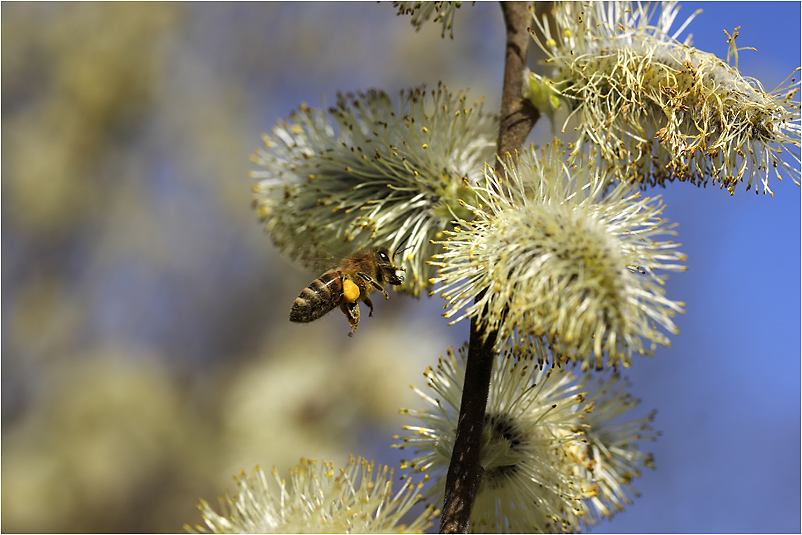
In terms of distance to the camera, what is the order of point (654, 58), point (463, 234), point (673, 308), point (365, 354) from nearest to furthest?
point (673, 308), point (463, 234), point (654, 58), point (365, 354)

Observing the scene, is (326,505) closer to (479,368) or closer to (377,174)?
(479,368)

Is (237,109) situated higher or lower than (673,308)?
higher

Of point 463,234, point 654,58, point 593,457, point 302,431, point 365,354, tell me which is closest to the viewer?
point 463,234

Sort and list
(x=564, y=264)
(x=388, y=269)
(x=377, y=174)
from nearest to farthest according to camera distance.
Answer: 1. (x=564, y=264)
2. (x=388, y=269)
3. (x=377, y=174)

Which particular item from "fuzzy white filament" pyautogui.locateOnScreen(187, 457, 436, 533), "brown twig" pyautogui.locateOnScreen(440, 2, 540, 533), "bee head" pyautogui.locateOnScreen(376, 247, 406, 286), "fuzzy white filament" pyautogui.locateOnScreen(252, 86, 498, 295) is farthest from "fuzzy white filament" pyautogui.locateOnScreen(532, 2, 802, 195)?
"fuzzy white filament" pyautogui.locateOnScreen(187, 457, 436, 533)

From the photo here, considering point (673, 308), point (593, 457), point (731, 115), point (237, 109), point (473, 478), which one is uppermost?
point (237, 109)

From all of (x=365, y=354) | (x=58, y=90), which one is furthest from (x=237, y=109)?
(x=365, y=354)

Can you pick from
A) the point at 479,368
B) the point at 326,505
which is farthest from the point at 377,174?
the point at 326,505

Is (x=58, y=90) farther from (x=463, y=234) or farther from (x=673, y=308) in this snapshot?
(x=673, y=308)
